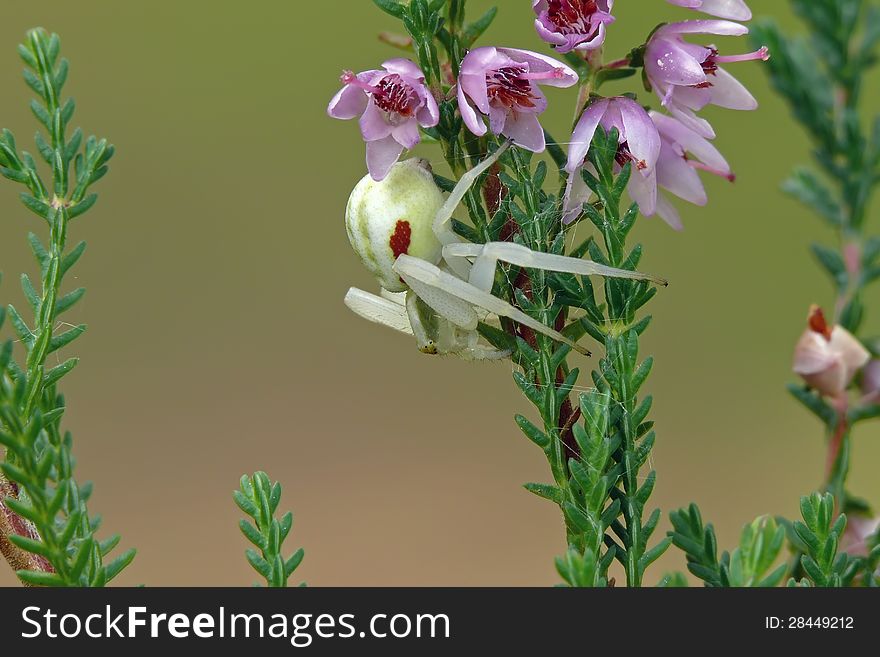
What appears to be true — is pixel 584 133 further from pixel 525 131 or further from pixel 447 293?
pixel 447 293

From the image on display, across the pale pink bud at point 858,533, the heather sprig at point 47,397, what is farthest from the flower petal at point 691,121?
the heather sprig at point 47,397

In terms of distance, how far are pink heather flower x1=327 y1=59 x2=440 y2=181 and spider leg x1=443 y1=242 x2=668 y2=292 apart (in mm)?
110

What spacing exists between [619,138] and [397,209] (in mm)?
225

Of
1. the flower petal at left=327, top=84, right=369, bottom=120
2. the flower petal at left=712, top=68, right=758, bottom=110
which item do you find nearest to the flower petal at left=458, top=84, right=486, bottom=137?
the flower petal at left=327, top=84, right=369, bottom=120

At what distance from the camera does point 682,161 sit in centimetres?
82

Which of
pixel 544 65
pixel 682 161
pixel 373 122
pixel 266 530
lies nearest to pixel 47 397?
pixel 266 530

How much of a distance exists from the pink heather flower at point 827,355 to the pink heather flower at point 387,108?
14.8 inches

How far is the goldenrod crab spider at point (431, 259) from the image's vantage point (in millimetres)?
795

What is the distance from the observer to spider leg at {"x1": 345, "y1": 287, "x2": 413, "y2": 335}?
106 centimetres

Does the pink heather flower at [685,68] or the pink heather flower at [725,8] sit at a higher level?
the pink heather flower at [725,8]

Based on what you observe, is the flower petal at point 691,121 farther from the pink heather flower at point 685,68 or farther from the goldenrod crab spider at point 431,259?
the goldenrod crab spider at point 431,259

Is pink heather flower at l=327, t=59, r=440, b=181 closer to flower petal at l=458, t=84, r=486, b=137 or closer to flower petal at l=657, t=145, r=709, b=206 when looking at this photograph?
flower petal at l=458, t=84, r=486, b=137

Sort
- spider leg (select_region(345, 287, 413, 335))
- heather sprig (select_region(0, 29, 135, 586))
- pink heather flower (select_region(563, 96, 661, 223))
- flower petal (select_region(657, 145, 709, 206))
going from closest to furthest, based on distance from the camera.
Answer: heather sprig (select_region(0, 29, 135, 586)) → pink heather flower (select_region(563, 96, 661, 223)) → flower petal (select_region(657, 145, 709, 206)) → spider leg (select_region(345, 287, 413, 335))
